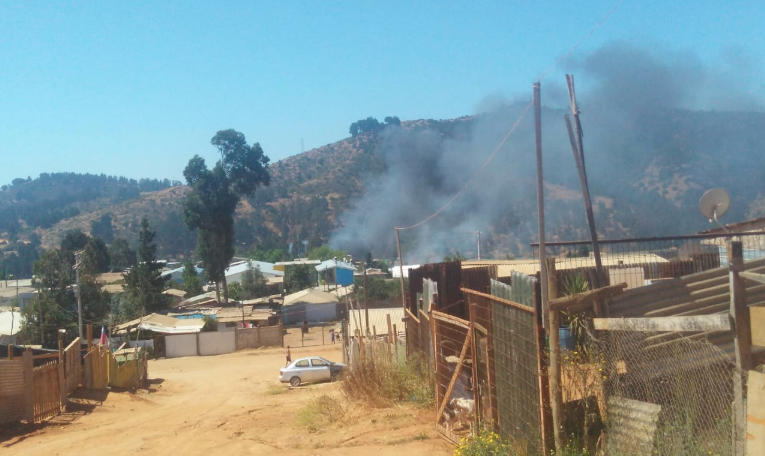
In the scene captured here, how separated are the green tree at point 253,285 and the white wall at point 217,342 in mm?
22033

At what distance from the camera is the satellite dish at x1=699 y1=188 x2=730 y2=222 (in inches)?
476

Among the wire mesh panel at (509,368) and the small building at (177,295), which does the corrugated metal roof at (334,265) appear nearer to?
the small building at (177,295)

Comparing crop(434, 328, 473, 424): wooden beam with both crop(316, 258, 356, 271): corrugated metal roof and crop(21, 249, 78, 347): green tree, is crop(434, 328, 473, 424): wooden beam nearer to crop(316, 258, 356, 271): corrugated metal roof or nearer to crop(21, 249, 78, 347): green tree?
crop(21, 249, 78, 347): green tree

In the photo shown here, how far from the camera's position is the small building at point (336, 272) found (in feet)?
208

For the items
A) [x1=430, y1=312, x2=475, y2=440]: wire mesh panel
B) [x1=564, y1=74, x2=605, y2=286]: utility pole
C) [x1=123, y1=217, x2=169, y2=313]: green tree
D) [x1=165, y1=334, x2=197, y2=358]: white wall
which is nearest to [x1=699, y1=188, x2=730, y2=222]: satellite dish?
[x1=564, y1=74, x2=605, y2=286]: utility pole

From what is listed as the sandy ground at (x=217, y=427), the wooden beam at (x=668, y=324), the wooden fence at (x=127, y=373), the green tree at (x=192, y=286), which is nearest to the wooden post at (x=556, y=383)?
the wooden beam at (x=668, y=324)

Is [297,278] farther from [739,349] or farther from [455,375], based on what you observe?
[739,349]

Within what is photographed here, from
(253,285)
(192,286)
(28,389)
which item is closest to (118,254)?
(192,286)

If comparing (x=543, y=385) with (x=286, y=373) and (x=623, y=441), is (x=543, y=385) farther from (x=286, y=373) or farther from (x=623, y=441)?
(x=286, y=373)

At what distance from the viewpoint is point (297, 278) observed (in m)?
65.1

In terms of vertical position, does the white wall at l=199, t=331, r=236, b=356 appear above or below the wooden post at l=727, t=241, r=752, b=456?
below

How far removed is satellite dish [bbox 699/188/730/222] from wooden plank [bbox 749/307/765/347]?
8.67m

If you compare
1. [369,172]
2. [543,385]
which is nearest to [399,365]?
[543,385]

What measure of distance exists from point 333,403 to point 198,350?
29.6 metres
